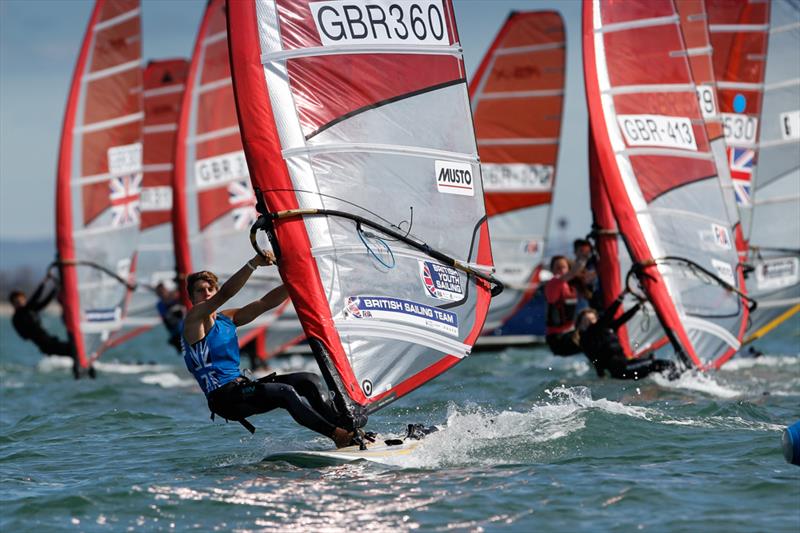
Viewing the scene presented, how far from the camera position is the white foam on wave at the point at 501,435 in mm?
6793

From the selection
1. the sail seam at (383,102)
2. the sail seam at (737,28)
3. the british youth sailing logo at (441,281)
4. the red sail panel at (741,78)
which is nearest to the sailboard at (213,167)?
the red sail panel at (741,78)

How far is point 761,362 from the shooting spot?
13648 millimetres

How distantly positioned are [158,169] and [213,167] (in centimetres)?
515

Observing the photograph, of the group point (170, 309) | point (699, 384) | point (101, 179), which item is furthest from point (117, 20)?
point (699, 384)

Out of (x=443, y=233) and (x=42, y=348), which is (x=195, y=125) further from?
(x=443, y=233)

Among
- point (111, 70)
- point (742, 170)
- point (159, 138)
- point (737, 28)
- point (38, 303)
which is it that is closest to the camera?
point (742, 170)

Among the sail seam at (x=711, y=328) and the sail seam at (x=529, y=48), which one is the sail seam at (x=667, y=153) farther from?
the sail seam at (x=529, y=48)

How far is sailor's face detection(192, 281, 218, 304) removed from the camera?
21.4 ft

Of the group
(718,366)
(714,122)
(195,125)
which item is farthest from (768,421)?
(195,125)

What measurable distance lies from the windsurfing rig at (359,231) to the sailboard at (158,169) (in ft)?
37.3

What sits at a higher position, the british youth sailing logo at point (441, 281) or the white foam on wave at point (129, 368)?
the british youth sailing logo at point (441, 281)

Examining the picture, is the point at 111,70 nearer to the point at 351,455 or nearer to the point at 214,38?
the point at 214,38

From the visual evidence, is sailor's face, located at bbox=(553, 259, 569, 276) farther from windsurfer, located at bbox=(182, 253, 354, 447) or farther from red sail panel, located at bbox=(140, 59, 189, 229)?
red sail panel, located at bbox=(140, 59, 189, 229)

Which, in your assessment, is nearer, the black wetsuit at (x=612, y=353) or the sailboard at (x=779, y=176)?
the black wetsuit at (x=612, y=353)
